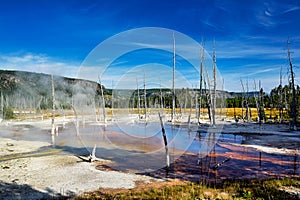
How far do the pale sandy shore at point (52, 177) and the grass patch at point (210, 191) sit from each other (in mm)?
1108

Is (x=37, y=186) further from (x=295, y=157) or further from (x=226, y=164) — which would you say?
(x=295, y=157)

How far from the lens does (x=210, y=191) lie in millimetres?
10680

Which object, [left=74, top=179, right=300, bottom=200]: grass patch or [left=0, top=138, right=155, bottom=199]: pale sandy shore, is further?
[left=0, top=138, right=155, bottom=199]: pale sandy shore

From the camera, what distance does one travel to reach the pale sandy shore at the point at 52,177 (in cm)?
1116

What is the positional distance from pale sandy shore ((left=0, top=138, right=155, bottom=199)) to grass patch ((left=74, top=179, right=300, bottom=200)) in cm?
111

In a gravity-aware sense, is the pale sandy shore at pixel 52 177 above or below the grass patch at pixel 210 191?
below

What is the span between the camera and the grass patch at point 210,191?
388 inches

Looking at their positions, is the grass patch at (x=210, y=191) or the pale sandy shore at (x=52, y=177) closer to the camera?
the grass patch at (x=210, y=191)

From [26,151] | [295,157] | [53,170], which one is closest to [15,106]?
[26,151]

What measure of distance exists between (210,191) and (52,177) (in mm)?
8518

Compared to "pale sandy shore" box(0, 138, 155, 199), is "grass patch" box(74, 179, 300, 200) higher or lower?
higher

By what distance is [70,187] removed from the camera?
11.8 metres

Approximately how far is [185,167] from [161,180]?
324 cm

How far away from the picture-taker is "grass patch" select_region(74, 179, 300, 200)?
986cm
